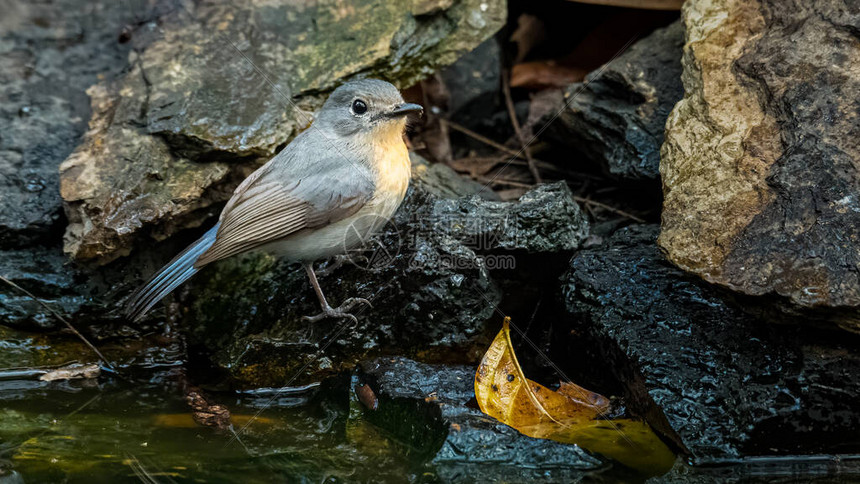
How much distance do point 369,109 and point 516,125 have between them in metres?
2.10

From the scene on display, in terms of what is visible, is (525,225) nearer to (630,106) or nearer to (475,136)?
(630,106)

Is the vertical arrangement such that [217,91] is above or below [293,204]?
above

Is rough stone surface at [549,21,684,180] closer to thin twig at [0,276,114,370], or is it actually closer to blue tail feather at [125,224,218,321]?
blue tail feather at [125,224,218,321]

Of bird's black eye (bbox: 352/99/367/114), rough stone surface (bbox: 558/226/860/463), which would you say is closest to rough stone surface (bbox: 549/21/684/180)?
rough stone surface (bbox: 558/226/860/463)

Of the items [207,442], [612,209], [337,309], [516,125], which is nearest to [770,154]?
[612,209]

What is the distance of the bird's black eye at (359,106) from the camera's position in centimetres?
420

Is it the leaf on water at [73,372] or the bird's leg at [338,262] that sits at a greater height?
the bird's leg at [338,262]

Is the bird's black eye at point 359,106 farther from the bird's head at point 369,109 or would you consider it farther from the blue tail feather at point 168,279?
the blue tail feather at point 168,279

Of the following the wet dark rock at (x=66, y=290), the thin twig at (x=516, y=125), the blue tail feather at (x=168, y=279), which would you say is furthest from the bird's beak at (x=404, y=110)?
the wet dark rock at (x=66, y=290)

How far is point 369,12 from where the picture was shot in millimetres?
5309

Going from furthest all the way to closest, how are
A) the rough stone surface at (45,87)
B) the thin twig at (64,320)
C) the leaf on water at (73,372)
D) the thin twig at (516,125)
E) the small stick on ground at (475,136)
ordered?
the small stick on ground at (475,136) → the thin twig at (516,125) → the rough stone surface at (45,87) → the thin twig at (64,320) → the leaf on water at (73,372)

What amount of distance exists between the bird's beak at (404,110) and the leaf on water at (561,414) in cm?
126

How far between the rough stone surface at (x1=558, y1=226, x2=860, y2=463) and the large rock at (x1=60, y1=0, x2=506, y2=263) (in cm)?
237

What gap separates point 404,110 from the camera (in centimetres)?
410
